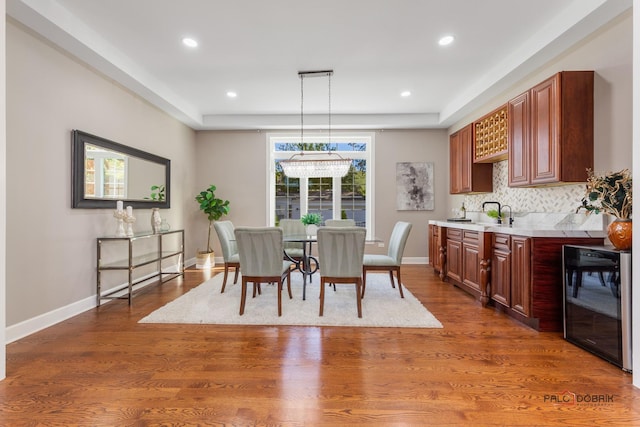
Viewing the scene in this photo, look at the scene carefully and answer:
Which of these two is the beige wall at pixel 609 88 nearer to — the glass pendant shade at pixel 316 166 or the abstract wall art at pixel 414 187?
the glass pendant shade at pixel 316 166

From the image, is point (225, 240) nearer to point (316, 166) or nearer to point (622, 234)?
point (316, 166)

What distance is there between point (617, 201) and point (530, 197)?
4.81ft

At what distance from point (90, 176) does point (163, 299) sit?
60.7 inches

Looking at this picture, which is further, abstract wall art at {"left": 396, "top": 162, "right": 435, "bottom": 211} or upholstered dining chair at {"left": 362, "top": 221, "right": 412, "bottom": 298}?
abstract wall art at {"left": 396, "top": 162, "right": 435, "bottom": 211}

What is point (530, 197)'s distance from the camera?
354 cm

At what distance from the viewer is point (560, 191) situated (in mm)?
3090

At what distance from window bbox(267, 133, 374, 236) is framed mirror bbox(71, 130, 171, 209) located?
203 cm

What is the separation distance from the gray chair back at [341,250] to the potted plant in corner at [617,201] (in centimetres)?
173

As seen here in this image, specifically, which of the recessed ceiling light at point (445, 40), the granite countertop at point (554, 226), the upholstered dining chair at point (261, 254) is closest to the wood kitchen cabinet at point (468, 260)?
the granite countertop at point (554, 226)

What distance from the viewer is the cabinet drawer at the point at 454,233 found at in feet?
12.9

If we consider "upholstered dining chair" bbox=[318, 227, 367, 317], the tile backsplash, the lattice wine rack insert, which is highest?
the lattice wine rack insert

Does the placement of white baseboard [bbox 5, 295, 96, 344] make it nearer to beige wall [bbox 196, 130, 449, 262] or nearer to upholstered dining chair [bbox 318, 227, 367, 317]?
upholstered dining chair [bbox 318, 227, 367, 317]

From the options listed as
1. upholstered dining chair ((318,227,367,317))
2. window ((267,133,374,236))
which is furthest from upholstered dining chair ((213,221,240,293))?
window ((267,133,374,236))

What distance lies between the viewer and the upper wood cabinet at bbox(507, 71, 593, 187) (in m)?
2.66
